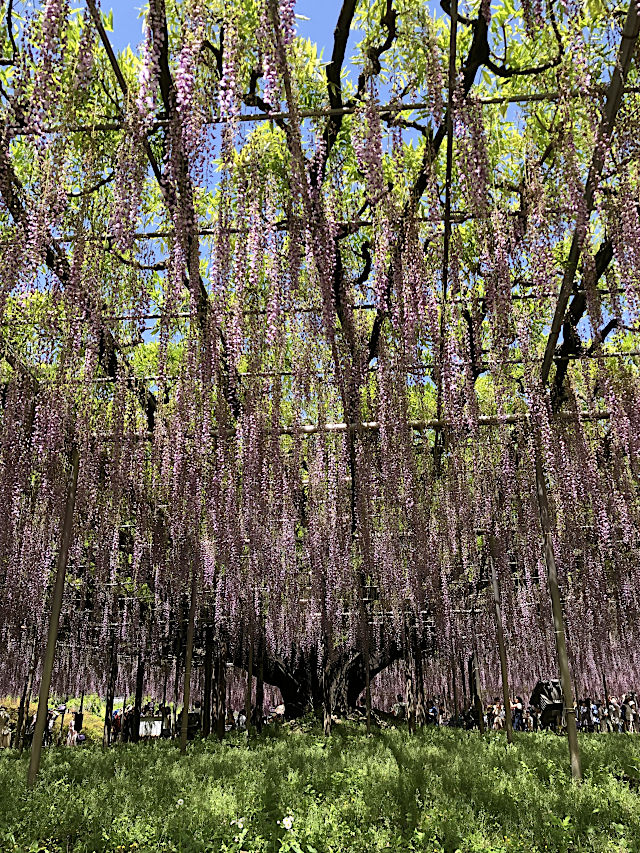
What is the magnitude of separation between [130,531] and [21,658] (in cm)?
1207

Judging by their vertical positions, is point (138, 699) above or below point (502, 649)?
below

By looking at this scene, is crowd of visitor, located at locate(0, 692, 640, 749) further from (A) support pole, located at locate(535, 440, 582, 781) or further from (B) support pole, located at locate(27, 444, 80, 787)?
(B) support pole, located at locate(27, 444, 80, 787)

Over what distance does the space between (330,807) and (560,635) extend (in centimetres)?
333

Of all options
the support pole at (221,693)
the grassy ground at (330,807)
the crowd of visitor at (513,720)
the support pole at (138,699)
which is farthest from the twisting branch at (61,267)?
the crowd of visitor at (513,720)

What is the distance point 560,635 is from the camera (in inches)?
255

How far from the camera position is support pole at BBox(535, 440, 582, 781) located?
19.6 feet

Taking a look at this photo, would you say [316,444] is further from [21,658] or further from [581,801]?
[21,658]

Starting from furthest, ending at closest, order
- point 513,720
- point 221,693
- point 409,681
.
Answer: point 513,720 < point 409,681 < point 221,693

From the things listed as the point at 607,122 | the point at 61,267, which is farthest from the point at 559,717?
the point at 61,267

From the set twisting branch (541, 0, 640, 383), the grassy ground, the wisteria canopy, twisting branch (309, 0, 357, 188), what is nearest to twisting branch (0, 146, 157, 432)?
the wisteria canopy

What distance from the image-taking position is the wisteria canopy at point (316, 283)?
374 cm

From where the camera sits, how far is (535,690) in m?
24.0

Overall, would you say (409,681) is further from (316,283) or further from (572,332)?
(316,283)

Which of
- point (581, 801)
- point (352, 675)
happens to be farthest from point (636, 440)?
point (352, 675)
